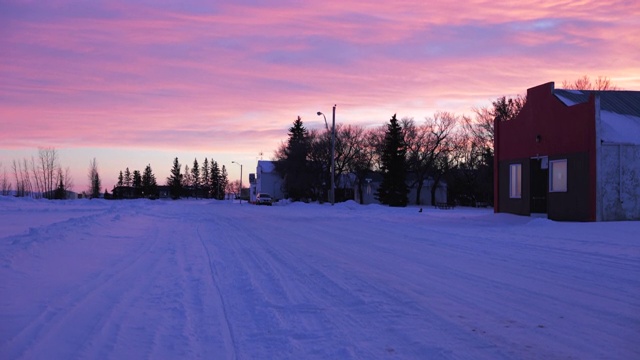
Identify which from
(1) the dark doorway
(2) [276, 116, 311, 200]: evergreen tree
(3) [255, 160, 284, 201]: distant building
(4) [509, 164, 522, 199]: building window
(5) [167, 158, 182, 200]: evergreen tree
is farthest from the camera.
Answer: (5) [167, 158, 182, 200]: evergreen tree

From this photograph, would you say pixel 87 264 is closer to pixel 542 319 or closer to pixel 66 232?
pixel 66 232

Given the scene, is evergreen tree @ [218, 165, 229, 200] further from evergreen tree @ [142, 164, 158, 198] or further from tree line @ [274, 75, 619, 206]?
tree line @ [274, 75, 619, 206]

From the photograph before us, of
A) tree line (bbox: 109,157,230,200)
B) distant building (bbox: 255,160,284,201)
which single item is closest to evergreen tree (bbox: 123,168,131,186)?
tree line (bbox: 109,157,230,200)

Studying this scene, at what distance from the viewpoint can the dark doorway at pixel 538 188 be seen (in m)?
27.6

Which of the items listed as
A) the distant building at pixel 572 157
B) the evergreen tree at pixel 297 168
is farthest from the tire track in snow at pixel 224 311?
the evergreen tree at pixel 297 168

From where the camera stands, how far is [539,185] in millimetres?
27875

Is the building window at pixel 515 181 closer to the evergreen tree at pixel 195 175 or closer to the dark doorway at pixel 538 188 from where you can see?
the dark doorway at pixel 538 188

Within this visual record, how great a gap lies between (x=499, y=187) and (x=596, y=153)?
775cm

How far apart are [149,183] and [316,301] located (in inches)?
6364

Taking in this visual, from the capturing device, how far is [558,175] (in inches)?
1002

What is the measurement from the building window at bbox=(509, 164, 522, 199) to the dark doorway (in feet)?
2.41

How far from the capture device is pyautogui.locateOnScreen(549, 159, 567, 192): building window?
24953 mm

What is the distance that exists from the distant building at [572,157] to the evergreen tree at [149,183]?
140 meters

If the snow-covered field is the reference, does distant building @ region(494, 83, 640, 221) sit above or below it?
above
